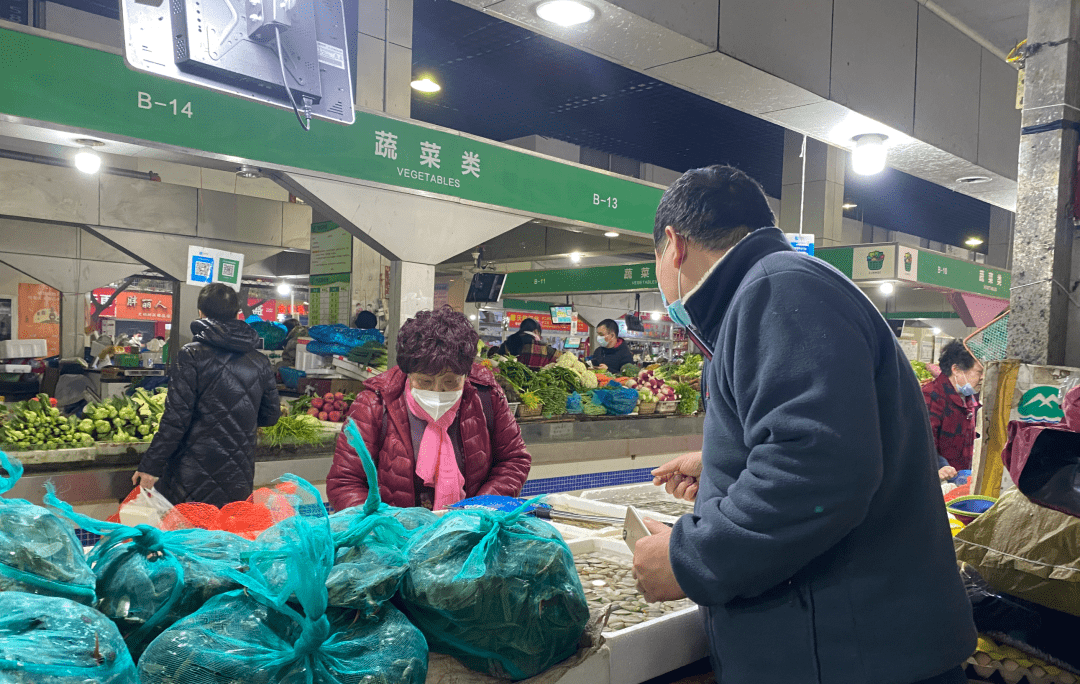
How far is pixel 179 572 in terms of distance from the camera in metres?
1.19

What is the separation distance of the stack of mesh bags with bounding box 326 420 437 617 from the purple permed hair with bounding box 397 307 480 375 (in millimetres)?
1282

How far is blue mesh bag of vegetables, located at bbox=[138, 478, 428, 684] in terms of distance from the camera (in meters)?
1.05

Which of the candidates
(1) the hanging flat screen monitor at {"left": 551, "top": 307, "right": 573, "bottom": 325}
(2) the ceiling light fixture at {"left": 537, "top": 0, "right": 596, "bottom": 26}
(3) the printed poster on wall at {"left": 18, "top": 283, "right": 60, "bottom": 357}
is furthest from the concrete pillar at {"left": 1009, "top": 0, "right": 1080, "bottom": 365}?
(3) the printed poster on wall at {"left": 18, "top": 283, "right": 60, "bottom": 357}

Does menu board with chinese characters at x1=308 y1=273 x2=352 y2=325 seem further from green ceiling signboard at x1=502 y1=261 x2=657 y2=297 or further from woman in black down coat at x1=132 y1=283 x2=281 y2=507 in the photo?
green ceiling signboard at x1=502 y1=261 x2=657 y2=297

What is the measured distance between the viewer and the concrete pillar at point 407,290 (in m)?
5.36

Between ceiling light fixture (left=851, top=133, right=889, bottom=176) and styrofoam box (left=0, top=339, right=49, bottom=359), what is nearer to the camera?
ceiling light fixture (left=851, top=133, right=889, bottom=176)

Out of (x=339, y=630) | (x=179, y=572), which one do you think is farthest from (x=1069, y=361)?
(x=179, y=572)

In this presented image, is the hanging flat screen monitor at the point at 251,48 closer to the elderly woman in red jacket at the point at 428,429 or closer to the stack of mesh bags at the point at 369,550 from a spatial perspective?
the elderly woman in red jacket at the point at 428,429

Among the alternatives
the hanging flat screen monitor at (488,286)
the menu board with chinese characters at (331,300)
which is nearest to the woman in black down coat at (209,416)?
the menu board with chinese characters at (331,300)

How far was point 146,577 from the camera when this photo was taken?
117 cm

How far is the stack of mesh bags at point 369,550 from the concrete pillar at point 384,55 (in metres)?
5.10

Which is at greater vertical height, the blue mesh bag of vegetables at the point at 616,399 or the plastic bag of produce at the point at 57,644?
the plastic bag of produce at the point at 57,644

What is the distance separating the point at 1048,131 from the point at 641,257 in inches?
475

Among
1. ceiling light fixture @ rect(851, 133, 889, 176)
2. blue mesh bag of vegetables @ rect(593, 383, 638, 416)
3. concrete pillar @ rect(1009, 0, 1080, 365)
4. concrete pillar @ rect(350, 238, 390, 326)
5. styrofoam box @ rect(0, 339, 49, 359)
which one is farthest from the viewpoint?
styrofoam box @ rect(0, 339, 49, 359)
